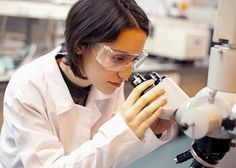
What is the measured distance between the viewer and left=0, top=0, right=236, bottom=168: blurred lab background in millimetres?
2623

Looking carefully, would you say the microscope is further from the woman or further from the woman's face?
the woman's face

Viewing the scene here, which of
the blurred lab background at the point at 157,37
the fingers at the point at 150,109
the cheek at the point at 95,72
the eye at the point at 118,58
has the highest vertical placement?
the eye at the point at 118,58

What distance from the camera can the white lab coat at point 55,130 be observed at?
100 cm

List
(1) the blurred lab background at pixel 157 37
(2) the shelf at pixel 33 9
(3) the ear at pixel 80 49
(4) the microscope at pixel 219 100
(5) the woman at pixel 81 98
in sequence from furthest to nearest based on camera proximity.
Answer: (1) the blurred lab background at pixel 157 37 < (2) the shelf at pixel 33 9 < (3) the ear at pixel 80 49 < (5) the woman at pixel 81 98 < (4) the microscope at pixel 219 100

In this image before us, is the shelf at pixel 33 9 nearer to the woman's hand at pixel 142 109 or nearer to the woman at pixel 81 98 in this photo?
the woman at pixel 81 98

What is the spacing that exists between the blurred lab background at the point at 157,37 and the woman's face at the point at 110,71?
1047 mm

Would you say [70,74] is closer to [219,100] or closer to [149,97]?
[149,97]

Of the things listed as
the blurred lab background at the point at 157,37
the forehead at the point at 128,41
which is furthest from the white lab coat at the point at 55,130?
the blurred lab background at the point at 157,37

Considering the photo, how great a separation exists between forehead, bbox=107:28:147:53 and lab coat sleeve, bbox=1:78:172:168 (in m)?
0.26

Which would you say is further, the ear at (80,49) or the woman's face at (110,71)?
the ear at (80,49)

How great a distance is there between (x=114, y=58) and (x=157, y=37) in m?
2.17

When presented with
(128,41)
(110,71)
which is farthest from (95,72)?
(128,41)

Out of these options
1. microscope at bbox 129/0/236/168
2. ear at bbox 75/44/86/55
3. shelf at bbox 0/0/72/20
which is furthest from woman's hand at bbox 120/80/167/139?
shelf at bbox 0/0/72/20

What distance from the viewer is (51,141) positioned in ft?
3.79
